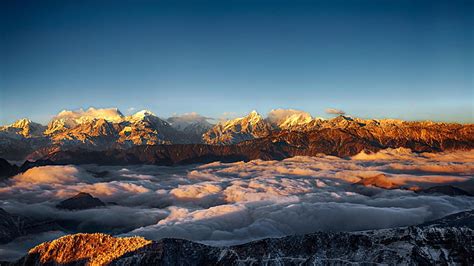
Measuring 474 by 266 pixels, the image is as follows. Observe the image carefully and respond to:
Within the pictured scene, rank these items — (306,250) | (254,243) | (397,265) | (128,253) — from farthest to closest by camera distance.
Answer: (128,253) → (254,243) → (306,250) → (397,265)

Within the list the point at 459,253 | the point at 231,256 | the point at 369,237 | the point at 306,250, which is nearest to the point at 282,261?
the point at 306,250

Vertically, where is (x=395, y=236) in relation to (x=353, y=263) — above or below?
above

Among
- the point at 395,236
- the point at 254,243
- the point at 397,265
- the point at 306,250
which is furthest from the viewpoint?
the point at 254,243

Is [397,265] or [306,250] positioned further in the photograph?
[306,250]

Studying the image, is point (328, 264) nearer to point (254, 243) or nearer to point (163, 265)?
point (254, 243)

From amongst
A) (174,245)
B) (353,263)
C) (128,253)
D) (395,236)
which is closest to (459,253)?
(395,236)

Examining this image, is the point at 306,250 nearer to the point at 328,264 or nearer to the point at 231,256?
the point at 328,264
